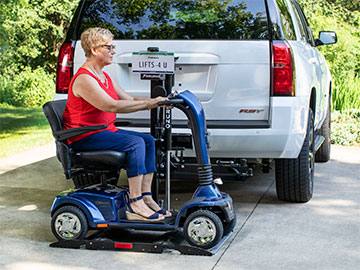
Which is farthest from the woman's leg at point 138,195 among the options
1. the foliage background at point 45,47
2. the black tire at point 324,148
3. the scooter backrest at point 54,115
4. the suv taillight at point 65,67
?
the foliage background at point 45,47

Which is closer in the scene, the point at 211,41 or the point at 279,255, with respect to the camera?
the point at 279,255

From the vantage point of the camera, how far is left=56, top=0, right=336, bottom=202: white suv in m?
5.82

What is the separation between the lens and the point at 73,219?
5.17m

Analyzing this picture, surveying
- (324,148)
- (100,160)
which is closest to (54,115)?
(100,160)

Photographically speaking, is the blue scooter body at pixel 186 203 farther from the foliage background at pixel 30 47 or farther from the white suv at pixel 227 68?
the foliage background at pixel 30 47

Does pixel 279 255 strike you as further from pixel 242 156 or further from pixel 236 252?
pixel 242 156

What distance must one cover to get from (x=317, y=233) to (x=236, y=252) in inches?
32.4

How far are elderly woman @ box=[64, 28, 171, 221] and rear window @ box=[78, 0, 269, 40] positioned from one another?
33.7 inches

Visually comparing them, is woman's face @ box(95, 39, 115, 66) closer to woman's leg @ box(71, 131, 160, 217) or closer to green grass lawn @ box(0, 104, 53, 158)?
woman's leg @ box(71, 131, 160, 217)

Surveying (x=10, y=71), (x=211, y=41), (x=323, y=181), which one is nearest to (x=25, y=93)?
(x=10, y=71)

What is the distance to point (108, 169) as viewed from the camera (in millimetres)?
5316

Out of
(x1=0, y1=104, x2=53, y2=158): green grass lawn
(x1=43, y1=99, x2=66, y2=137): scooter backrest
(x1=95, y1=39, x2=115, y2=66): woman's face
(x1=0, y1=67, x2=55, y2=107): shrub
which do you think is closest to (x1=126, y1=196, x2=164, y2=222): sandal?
(x1=43, y1=99, x2=66, y2=137): scooter backrest

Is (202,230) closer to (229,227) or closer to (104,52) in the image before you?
(229,227)

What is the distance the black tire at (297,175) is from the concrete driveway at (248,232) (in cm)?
10
